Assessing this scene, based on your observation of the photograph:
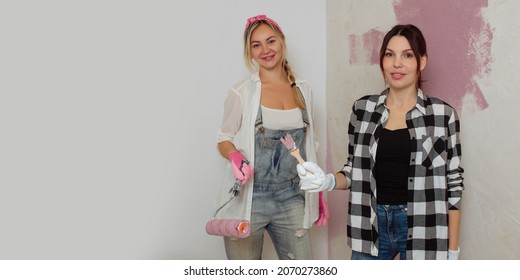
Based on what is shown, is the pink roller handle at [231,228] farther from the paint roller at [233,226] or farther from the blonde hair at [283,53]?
the blonde hair at [283,53]

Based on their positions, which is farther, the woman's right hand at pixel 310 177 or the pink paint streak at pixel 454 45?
the pink paint streak at pixel 454 45

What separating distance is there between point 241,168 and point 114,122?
492 mm

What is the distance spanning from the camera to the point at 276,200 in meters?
2.16

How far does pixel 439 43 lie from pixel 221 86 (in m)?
0.84

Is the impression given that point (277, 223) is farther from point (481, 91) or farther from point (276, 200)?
point (481, 91)

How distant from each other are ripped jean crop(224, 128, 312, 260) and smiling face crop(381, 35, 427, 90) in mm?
412

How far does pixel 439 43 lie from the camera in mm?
2174

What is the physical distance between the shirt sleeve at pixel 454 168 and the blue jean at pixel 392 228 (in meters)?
0.15

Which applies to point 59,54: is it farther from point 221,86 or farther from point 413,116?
point 413,116

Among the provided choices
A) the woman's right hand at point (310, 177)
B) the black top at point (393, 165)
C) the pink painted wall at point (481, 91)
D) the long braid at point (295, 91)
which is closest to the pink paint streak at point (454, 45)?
the pink painted wall at point (481, 91)

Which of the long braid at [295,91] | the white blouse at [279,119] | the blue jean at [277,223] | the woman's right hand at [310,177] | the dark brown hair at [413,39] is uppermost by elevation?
the dark brown hair at [413,39]

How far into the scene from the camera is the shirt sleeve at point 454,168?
1889 millimetres

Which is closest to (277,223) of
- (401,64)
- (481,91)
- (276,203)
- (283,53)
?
(276,203)
